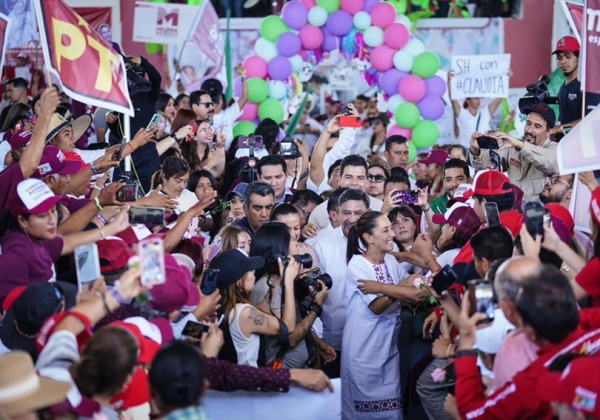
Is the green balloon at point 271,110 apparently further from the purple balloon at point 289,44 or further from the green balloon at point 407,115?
the green balloon at point 407,115

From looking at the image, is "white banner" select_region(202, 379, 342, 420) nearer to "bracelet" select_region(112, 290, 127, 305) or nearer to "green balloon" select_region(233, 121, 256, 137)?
"bracelet" select_region(112, 290, 127, 305)

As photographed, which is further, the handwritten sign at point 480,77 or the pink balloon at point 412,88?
the handwritten sign at point 480,77

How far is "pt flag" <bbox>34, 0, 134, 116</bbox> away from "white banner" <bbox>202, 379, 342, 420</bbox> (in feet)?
7.34

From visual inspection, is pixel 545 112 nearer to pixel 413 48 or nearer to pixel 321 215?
pixel 321 215

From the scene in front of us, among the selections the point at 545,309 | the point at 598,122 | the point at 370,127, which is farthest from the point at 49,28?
the point at 370,127

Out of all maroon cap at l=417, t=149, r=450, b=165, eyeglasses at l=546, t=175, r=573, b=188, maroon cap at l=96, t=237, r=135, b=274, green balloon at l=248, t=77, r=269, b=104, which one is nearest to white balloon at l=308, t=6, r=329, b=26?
green balloon at l=248, t=77, r=269, b=104

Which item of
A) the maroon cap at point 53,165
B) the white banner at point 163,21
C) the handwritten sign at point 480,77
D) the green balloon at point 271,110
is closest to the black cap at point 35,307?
the maroon cap at point 53,165

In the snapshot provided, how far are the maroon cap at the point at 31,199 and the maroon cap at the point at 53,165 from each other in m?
0.83

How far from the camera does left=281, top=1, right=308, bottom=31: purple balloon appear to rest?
10.5 m

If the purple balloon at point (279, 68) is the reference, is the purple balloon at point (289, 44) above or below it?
above


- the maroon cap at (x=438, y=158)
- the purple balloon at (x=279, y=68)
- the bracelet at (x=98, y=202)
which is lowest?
the maroon cap at (x=438, y=158)

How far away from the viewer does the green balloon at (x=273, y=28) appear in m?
10.7

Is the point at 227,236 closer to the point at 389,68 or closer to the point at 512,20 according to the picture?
the point at 389,68

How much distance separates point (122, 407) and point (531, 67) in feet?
43.1
